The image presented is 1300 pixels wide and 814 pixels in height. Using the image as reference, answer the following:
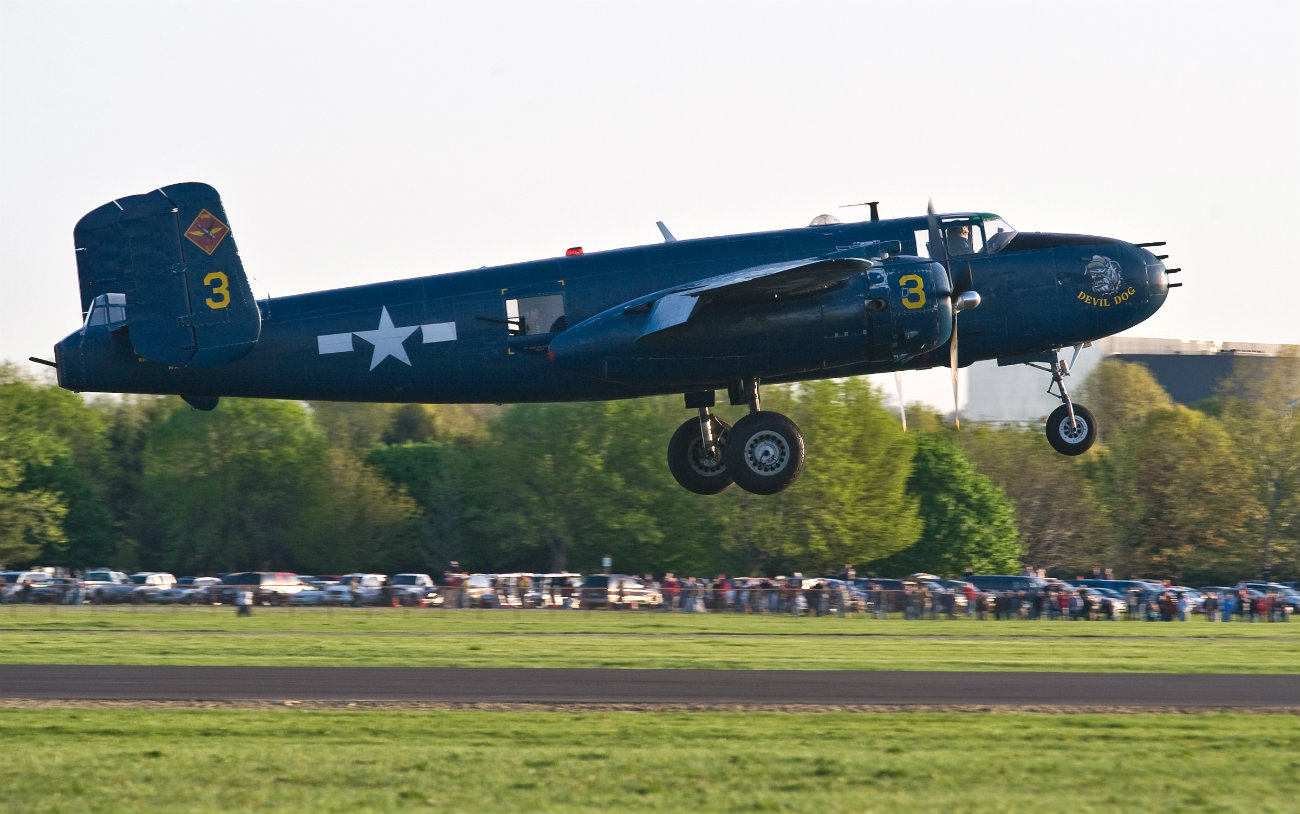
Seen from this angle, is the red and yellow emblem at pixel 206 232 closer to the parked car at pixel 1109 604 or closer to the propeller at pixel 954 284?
the propeller at pixel 954 284

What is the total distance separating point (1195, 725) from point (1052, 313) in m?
7.29

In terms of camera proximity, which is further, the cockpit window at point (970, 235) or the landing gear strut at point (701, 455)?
the landing gear strut at point (701, 455)

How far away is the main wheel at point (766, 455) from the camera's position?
23.7 metres

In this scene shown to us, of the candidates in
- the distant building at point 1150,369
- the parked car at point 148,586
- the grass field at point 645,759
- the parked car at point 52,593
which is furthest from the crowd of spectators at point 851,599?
the distant building at point 1150,369

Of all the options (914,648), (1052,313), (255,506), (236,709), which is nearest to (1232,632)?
(914,648)

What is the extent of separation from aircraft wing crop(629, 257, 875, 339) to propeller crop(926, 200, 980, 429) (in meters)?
1.54

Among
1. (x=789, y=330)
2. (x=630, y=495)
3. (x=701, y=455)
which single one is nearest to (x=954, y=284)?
(x=789, y=330)

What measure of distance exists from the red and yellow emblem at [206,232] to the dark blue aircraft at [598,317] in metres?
0.03

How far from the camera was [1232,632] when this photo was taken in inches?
1752

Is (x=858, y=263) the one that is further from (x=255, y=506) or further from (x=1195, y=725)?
(x=255, y=506)

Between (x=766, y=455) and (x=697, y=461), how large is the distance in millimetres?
2246

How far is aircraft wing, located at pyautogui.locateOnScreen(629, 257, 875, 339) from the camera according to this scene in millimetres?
22172

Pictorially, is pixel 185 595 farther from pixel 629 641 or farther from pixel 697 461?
pixel 697 461

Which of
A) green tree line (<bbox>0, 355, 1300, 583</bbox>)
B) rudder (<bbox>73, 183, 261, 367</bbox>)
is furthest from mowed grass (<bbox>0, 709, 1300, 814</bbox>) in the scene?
green tree line (<bbox>0, 355, 1300, 583</bbox>)
